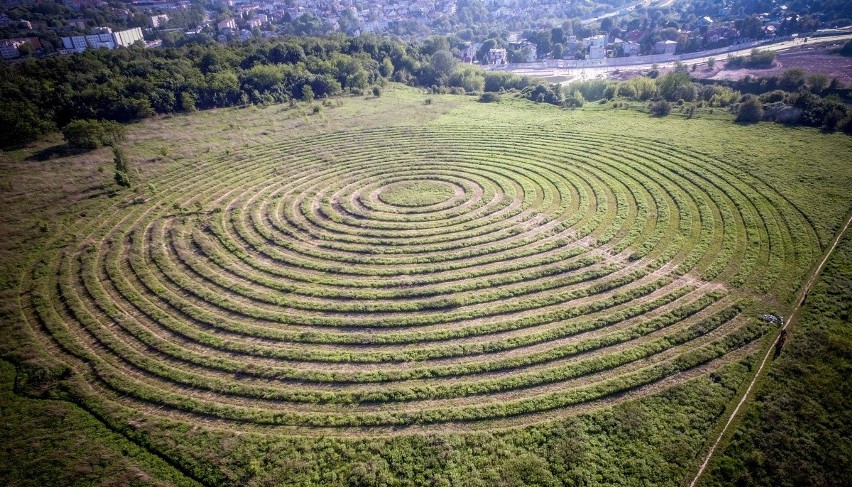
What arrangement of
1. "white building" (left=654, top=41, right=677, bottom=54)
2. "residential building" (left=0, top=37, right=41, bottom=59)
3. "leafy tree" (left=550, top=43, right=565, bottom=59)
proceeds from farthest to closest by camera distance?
1. "leafy tree" (left=550, top=43, right=565, bottom=59)
2. "white building" (left=654, top=41, right=677, bottom=54)
3. "residential building" (left=0, top=37, right=41, bottom=59)

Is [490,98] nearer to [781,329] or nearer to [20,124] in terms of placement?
[781,329]

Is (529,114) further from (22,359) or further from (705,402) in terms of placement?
(22,359)

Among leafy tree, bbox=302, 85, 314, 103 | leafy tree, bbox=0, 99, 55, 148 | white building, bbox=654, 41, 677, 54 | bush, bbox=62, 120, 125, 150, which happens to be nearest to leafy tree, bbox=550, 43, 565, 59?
white building, bbox=654, 41, 677, 54

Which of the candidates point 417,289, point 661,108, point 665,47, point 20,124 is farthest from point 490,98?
point 665,47

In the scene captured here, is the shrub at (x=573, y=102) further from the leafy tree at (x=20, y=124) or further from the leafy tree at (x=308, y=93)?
the leafy tree at (x=20, y=124)

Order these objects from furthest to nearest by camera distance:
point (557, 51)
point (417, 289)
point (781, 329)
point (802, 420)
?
point (557, 51)
point (417, 289)
point (781, 329)
point (802, 420)

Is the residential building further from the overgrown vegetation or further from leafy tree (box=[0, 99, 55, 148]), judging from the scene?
the overgrown vegetation

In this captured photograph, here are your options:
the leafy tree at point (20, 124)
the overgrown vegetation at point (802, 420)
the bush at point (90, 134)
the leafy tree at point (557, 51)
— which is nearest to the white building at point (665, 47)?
the leafy tree at point (557, 51)
